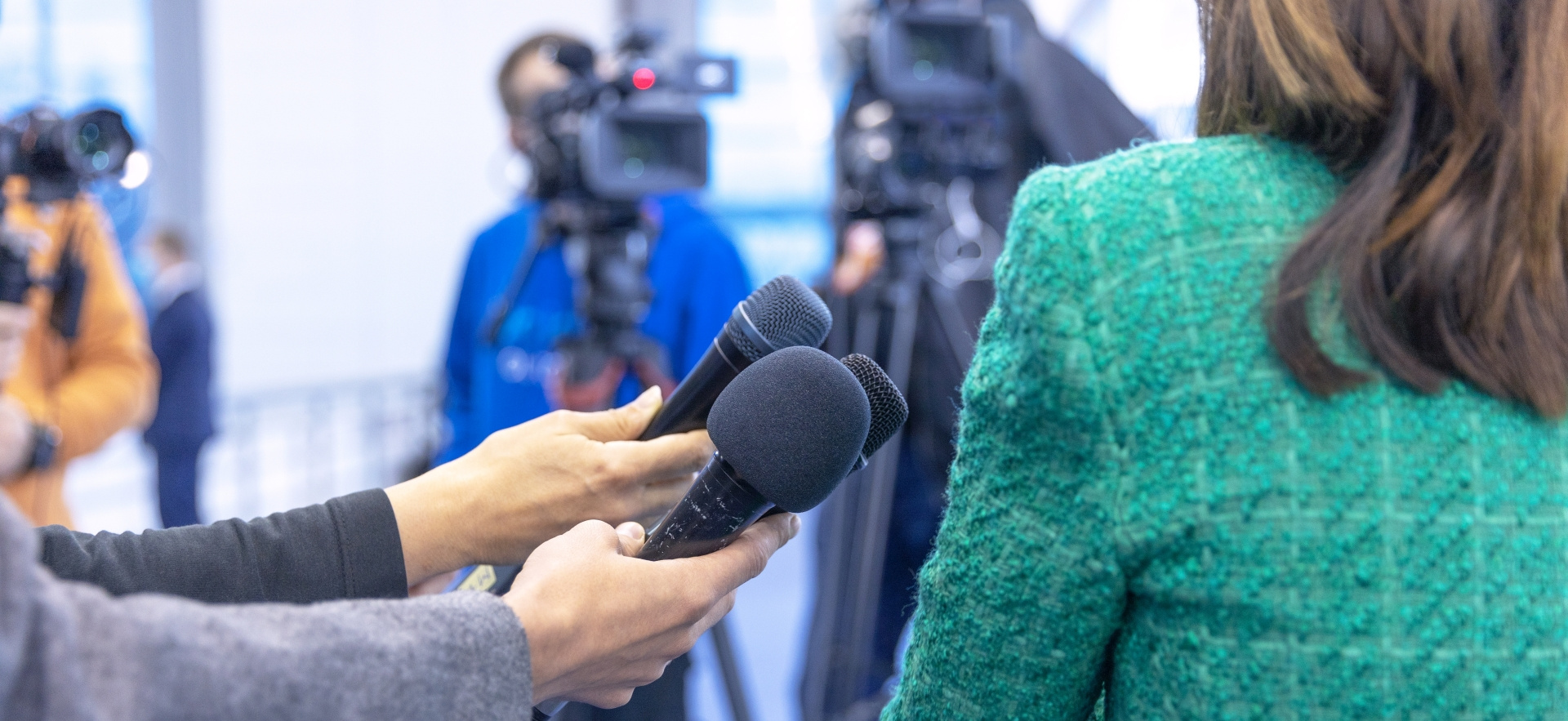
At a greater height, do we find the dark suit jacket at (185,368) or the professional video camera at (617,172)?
the professional video camera at (617,172)

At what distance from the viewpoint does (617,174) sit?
168cm

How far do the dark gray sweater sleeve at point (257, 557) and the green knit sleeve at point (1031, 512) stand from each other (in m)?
0.40

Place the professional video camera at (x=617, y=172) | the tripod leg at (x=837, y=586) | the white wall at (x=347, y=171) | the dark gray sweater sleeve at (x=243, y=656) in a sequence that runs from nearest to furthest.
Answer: the dark gray sweater sleeve at (x=243, y=656) < the professional video camera at (x=617, y=172) < the tripod leg at (x=837, y=586) < the white wall at (x=347, y=171)

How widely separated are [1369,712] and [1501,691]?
6 centimetres

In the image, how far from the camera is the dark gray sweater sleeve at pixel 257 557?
29.1 inches

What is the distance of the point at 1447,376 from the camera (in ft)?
1.76

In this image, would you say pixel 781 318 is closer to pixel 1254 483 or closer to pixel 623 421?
pixel 623 421

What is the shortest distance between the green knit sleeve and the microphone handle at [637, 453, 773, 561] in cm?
11

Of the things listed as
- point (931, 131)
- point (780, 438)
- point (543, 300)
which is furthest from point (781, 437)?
point (931, 131)

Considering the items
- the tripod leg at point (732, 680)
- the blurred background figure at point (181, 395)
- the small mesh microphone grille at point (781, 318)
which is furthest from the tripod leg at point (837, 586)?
the blurred background figure at point (181, 395)

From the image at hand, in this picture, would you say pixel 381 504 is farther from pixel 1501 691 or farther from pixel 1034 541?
pixel 1501 691

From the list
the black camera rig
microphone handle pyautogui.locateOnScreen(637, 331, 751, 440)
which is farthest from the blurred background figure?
microphone handle pyautogui.locateOnScreen(637, 331, 751, 440)

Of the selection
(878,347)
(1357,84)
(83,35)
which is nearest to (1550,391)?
(1357,84)

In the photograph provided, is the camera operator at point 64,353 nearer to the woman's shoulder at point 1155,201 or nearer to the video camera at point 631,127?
the video camera at point 631,127
